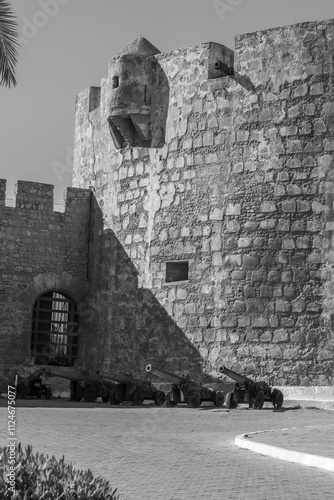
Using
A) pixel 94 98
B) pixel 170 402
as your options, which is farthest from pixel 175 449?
pixel 94 98

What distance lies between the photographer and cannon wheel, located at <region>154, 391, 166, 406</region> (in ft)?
61.1

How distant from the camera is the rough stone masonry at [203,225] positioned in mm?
19172

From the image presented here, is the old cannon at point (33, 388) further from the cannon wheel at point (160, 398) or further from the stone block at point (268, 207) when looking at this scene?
the stone block at point (268, 207)

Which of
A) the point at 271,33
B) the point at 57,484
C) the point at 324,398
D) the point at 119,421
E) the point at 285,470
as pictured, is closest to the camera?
the point at 57,484

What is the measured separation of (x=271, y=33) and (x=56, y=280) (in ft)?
23.1

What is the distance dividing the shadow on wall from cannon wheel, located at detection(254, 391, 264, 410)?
258cm

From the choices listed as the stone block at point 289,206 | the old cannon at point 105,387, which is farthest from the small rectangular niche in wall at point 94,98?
the old cannon at point 105,387

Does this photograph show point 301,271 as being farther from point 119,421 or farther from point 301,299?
point 119,421

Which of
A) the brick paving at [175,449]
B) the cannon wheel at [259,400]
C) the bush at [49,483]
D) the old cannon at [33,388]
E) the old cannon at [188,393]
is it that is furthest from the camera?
the old cannon at [33,388]

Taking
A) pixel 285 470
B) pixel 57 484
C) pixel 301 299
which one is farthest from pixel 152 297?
pixel 57 484

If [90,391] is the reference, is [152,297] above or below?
above

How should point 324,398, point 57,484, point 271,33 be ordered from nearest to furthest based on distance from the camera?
point 57,484, point 324,398, point 271,33

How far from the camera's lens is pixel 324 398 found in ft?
60.2

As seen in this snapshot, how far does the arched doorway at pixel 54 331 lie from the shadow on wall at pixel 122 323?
10.1 inches
